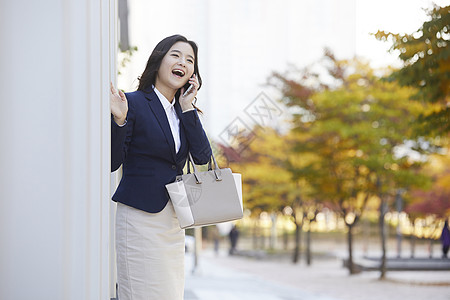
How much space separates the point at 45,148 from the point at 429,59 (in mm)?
4900

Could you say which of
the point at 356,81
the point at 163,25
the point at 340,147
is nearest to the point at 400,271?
the point at 340,147

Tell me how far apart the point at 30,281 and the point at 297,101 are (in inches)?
403

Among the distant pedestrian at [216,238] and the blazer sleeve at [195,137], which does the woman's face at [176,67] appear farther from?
the distant pedestrian at [216,238]

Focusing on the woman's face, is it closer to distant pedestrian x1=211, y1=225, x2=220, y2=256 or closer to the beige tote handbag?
the beige tote handbag

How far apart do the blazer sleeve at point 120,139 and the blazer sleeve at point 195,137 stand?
0.42ft

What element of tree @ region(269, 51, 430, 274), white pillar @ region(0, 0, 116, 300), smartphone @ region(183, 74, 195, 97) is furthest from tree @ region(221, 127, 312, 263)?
white pillar @ region(0, 0, 116, 300)

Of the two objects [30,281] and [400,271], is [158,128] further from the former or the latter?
[400,271]

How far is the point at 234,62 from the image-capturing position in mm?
14711

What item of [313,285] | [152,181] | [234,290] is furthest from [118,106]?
[313,285]

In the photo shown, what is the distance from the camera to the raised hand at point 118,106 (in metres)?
1.12

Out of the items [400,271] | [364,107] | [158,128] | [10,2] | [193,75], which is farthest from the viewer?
[400,271]

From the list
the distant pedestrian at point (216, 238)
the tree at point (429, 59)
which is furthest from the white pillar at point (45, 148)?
the distant pedestrian at point (216, 238)

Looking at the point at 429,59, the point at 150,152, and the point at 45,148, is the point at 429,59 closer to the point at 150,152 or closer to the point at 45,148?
the point at 150,152

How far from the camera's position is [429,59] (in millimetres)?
5176
